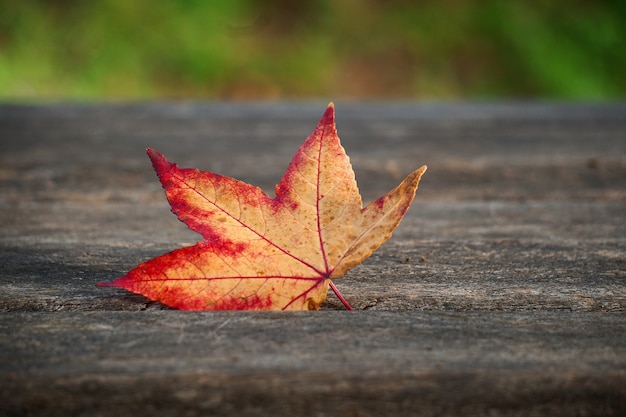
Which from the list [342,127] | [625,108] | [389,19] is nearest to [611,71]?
[389,19]

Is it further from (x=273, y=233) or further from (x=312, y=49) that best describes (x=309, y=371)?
(x=312, y=49)

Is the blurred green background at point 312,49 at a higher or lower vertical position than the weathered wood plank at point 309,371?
higher

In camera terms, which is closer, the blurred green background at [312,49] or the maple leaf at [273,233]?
the maple leaf at [273,233]

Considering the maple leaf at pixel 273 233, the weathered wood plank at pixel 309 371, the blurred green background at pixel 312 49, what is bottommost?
the weathered wood plank at pixel 309 371

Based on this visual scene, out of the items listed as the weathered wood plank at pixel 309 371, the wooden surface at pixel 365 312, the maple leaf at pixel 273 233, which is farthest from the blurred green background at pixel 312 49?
the weathered wood plank at pixel 309 371

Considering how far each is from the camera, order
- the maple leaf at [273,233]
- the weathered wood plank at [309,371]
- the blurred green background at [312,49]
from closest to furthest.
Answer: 1. the weathered wood plank at [309,371]
2. the maple leaf at [273,233]
3. the blurred green background at [312,49]

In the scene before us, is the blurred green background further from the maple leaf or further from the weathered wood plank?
the weathered wood plank

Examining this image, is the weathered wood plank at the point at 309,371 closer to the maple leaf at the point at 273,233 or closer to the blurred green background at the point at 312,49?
the maple leaf at the point at 273,233
